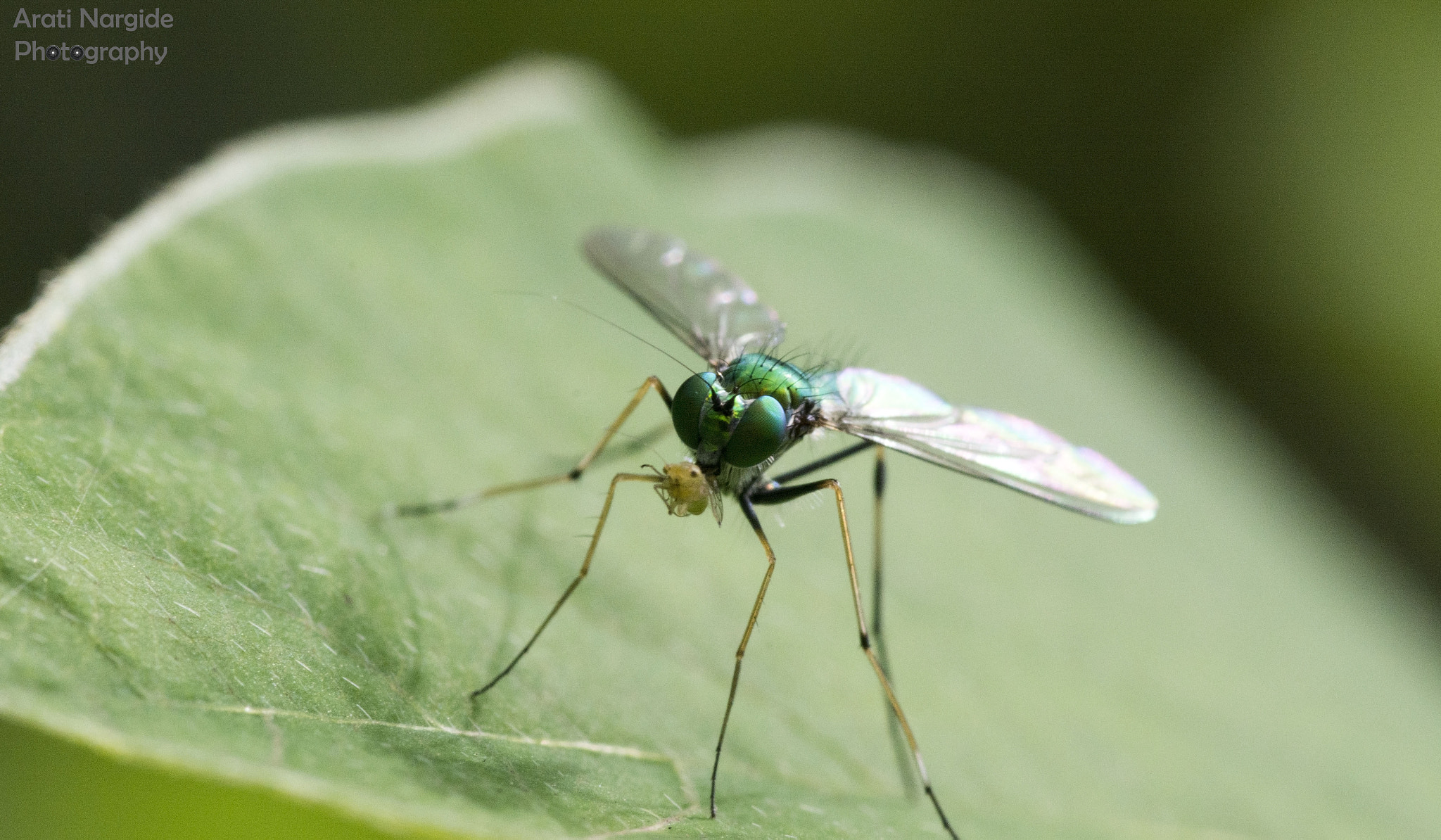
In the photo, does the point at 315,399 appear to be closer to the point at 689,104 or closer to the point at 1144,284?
the point at 689,104

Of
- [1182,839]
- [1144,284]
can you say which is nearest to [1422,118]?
[1144,284]

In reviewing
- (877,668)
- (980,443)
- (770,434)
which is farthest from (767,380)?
(877,668)

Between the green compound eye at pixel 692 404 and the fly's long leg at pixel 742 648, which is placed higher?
the green compound eye at pixel 692 404

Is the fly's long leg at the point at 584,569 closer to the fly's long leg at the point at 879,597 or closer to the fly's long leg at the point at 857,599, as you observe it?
the fly's long leg at the point at 857,599

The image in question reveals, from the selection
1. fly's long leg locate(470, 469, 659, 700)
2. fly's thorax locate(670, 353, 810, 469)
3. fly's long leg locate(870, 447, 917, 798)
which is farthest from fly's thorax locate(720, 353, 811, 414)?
fly's long leg locate(870, 447, 917, 798)

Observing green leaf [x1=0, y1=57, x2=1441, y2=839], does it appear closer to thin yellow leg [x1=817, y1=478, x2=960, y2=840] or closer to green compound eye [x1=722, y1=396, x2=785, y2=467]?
thin yellow leg [x1=817, y1=478, x2=960, y2=840]

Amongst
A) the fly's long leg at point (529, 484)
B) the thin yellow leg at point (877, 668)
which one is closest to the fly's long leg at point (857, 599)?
the thin yellow leg at point (877, 668)

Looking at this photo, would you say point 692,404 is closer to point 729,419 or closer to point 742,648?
point 729,419
